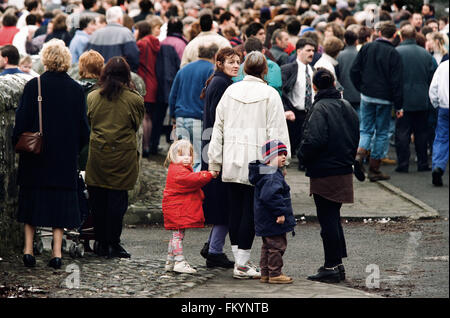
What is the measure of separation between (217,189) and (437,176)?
566 cm

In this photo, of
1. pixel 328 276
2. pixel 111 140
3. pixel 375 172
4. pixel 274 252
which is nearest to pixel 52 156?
pixel 111 140

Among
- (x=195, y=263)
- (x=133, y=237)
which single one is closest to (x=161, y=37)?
(x=133, y=237)

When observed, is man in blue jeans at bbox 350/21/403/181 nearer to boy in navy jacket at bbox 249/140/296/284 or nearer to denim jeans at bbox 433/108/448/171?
denim jeans at bbox 433/108/448/171

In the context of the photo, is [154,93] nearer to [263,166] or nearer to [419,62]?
[419,62]

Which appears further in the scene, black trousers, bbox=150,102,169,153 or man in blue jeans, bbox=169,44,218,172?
black trousers, bbox=150,102,169,153

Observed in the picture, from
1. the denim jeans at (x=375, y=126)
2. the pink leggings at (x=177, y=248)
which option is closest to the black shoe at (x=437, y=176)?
the denim jeans at (x=375, y=126)

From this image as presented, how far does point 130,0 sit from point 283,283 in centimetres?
1945

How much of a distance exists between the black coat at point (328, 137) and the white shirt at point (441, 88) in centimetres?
519

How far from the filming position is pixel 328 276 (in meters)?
8.74

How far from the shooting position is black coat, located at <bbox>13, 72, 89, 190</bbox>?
8.67 m

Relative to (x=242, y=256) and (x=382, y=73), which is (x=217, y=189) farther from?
(x=382, y=73)

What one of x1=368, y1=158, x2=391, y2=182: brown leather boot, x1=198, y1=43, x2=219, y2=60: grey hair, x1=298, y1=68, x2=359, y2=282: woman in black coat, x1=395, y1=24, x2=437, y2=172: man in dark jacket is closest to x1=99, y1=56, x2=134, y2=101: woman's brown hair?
x1=298, y1=68, x2=359, y2=282: woman in black coat

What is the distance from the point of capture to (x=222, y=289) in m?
8.11

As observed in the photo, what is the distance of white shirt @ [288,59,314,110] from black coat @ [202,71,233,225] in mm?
4799
